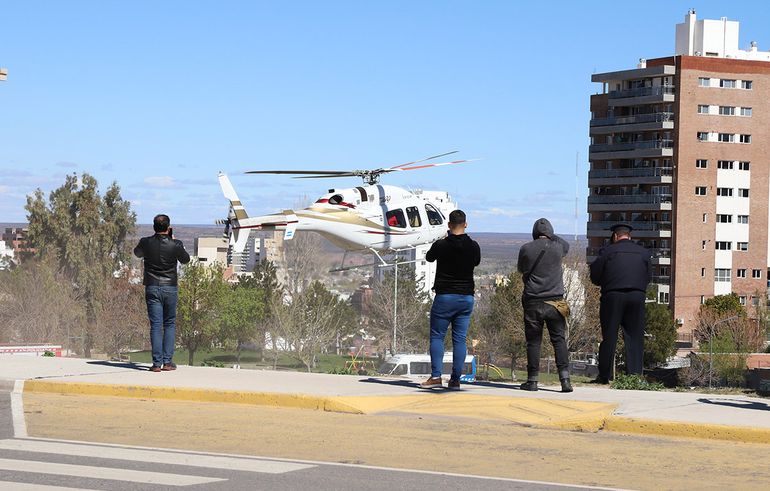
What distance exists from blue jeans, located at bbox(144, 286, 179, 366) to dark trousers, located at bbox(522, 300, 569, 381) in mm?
5369

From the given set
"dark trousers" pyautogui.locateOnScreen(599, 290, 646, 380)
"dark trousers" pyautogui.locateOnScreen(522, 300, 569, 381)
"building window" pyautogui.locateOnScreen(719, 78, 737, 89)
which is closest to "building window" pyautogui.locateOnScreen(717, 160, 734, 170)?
"building window" pyautogui.locateOnScreen(719, 78, 737, 89)

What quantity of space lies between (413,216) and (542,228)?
25592 mm

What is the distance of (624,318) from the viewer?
658 inches

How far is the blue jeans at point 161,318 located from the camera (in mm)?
18578

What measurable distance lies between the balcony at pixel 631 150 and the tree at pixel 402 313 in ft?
79.4

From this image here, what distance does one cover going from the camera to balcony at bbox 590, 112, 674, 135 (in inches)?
5340

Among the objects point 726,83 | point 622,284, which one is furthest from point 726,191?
point 622,284

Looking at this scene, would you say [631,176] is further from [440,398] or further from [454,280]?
[440,398]

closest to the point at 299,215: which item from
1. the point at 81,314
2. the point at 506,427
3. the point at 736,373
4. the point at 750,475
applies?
the point at 506,427

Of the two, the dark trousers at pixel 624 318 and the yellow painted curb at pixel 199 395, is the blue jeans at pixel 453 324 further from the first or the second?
the dark trousers at pixel 624 318

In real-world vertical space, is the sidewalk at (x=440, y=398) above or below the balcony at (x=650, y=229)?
below

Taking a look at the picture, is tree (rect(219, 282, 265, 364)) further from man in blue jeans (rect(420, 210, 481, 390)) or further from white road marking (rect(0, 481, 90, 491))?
white road marking (rect(0, 481, 90, 491))

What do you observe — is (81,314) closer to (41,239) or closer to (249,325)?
(41,239)

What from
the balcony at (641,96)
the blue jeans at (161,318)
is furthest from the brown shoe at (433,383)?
the balcony at (641,96)
